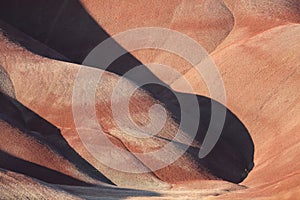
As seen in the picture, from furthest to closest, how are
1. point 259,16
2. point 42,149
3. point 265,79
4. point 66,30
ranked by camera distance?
point 66,30
point 259,16
point 265,79
point 42,149

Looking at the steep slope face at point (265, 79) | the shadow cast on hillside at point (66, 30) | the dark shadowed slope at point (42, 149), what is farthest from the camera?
the shadow cast on hillside at point (66, 30)

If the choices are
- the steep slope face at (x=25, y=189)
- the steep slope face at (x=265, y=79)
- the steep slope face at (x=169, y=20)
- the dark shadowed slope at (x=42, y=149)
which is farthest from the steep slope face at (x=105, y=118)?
the steep slope face at (x=169, y=20)

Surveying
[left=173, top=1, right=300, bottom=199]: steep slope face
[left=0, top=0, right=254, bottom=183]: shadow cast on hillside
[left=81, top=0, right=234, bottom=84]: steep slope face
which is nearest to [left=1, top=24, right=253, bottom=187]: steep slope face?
[left=173, top=1, right=300, bottom=199]: steep slope face

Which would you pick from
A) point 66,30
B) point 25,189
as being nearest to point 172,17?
point 66,30

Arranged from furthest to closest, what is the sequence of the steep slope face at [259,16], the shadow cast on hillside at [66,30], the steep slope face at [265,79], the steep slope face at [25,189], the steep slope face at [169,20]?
the steep slope face at [169,20] → the shadow cast on hillside at [66,30] → the steep slope face at [259,16] → the steep slope face at [265,79] → the steep slope face at [25,189]

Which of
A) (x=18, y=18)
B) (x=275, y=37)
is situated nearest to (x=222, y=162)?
(x=275, y=37)

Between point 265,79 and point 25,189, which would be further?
point 265,79

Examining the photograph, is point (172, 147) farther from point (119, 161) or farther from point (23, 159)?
point (23, 159)

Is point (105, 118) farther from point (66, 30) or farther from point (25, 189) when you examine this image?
point (66, 30)

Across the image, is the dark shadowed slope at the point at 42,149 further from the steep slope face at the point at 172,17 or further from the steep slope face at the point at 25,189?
the steep slope face at the point at 172,17

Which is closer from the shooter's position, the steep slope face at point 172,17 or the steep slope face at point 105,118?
the steep slope face at point 105,118

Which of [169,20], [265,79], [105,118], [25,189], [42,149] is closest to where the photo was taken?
[25,189]
